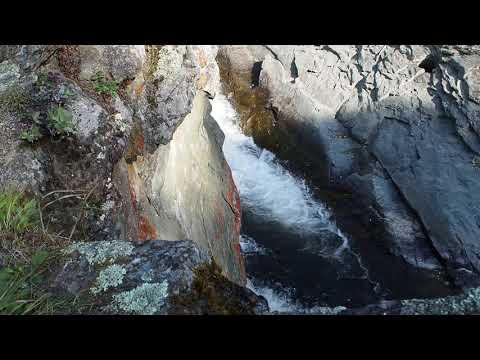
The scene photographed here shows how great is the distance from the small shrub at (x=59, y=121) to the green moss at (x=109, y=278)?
203cm

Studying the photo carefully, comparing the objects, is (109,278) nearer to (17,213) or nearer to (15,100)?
(17,213)

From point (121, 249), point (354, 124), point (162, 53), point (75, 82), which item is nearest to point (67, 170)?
point (75, 82)

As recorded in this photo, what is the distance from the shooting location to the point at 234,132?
14453 mm

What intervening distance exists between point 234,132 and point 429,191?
22.0 ft

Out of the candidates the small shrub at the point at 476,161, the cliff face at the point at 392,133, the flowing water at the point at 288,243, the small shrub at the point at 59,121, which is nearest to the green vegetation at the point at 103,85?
the small shrub at the point at 59,121

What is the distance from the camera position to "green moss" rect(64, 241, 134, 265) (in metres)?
2.78

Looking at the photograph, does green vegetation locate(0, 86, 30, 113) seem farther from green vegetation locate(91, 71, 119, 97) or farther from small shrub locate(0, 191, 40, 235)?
small shrub locate(0, 191, 40, 235)

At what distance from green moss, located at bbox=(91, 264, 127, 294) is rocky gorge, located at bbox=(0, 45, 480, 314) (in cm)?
1

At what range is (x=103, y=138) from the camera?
4.50 meters

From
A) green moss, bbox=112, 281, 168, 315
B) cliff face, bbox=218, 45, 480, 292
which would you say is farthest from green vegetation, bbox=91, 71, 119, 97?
cliff face, bbox=218, 45, 480, 292

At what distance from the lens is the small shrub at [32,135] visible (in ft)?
13.3

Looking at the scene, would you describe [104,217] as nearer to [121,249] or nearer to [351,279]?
[121,249]

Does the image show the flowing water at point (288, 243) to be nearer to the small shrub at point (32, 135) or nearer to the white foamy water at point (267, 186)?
the white foamy water at point (267, 186)

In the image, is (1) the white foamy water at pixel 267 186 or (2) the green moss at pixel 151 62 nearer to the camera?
(2) the green moss at pixel 151 62
